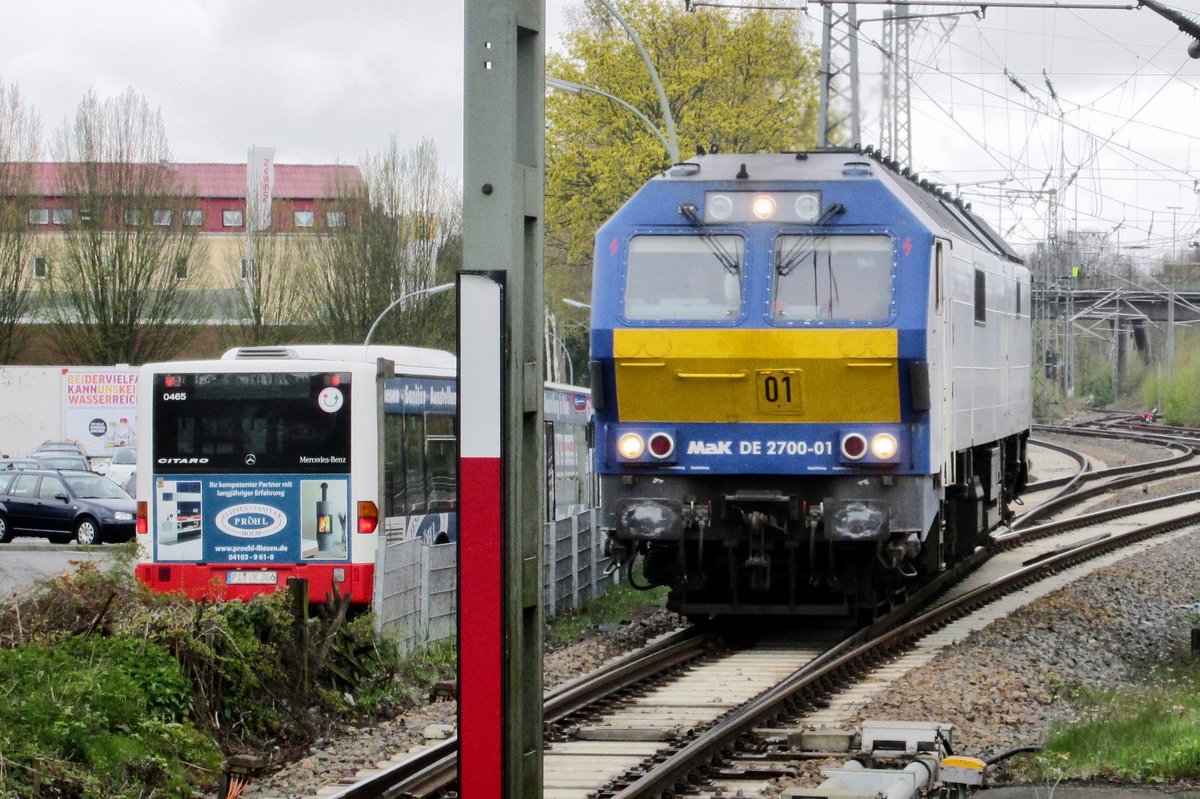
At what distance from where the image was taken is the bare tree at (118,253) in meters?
47.9

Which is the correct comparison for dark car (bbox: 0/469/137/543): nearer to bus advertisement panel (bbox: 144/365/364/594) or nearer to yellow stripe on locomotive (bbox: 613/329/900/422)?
bus advertisement panel (bbox: 144/365/364/594)

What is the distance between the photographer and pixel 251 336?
50812mm

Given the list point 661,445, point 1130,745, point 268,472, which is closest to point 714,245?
point 661,445

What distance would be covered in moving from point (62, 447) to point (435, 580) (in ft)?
99.6

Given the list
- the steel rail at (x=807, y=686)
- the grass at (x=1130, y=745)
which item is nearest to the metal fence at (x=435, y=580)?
the steel rail at (x=807, y=686)

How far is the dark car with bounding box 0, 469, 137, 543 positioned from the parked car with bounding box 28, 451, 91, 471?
753 centimetres

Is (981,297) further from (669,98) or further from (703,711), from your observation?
(669,98)

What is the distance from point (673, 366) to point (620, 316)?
1.88 ft

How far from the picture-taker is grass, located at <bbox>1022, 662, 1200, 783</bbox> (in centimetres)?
820

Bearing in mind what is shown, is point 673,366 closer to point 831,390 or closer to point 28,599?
point 831,390

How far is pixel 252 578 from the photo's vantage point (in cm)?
1421

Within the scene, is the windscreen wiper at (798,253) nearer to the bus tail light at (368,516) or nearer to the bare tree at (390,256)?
the bus tail light at (368,516)

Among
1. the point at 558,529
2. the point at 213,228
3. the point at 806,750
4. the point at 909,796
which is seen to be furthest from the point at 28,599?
the point at 213,228

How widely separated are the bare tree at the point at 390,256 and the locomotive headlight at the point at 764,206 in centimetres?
3803
